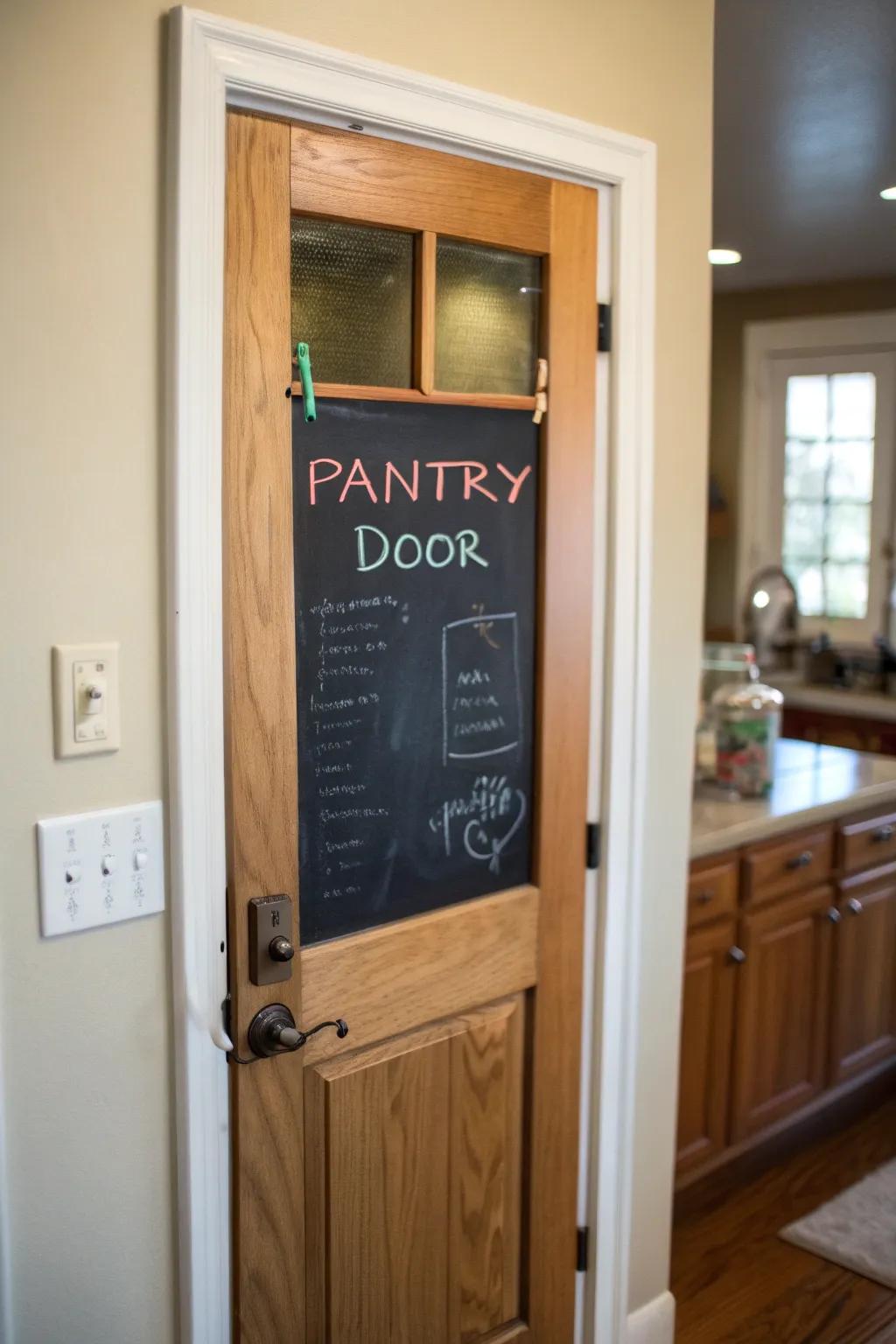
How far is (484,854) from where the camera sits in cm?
199

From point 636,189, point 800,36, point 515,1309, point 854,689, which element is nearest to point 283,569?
point 636,189

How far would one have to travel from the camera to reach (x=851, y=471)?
562 centimetres

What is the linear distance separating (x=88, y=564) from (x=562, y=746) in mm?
880

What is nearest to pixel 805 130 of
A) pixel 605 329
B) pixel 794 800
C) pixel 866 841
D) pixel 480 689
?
pixel 605 329

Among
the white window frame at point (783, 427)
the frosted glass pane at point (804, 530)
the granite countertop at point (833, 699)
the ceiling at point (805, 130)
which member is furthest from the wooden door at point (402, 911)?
the frosted glass pane at point (804, 530)

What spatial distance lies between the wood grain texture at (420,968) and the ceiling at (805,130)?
1819mm

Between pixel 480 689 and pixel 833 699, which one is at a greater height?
pixel 480 689

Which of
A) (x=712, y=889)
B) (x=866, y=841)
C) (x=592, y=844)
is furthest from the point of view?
(x=866, y=841)

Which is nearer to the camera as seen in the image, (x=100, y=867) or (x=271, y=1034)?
(x=100, y=867)

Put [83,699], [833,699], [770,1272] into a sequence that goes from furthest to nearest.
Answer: [833,699] → [770,1272] → [83,699]

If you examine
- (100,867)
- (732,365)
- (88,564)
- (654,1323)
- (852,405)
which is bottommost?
(654,1323)

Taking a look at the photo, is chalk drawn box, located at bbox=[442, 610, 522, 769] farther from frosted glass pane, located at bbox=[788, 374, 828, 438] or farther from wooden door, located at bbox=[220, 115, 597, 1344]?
frosted glass pane, located at bbox=[788, 374, 828, 438]

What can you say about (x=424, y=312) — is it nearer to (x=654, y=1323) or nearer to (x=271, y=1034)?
(x=271, y=1034)

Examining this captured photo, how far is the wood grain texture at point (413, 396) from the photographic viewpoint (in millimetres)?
1689
